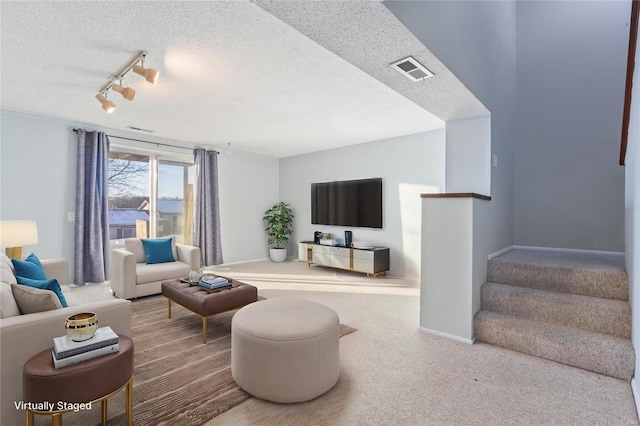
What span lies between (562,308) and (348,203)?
3.76 metres

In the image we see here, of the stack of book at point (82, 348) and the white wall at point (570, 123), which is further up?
the white wall at point (570, 123)

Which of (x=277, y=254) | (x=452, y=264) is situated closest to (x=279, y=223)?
(x=277, y=254)

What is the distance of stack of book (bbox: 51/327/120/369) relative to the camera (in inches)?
51.7

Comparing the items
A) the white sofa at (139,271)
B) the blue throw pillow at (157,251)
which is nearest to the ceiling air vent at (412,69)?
the white sofa at (139,271)

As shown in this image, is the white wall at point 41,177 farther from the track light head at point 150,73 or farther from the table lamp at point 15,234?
the track light head at point 150,73

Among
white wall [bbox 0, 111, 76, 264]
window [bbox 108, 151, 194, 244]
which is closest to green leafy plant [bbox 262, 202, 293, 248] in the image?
window [bbox 108, 151, 194, 244]

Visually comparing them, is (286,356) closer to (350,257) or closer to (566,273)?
(566,273)

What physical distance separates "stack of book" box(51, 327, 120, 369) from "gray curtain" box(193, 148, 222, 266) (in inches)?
172

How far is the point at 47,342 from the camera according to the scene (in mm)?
1535

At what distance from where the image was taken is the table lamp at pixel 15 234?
2.79 m

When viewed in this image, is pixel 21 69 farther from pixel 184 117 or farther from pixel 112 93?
pixel 184 117

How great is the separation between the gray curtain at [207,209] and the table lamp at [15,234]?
2.68m

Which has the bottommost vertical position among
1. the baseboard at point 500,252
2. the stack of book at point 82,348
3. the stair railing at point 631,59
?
the stack of book at point 82,348

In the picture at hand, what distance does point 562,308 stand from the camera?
2.41m
